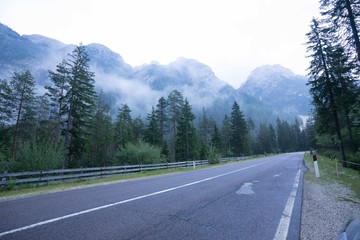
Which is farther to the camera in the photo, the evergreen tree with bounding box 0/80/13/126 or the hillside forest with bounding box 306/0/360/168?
the evergreen tree with bounding box 0/80/13/126

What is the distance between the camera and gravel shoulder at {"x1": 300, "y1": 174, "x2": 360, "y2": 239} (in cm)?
326

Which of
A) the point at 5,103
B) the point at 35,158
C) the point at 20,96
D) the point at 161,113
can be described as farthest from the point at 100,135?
the point at 35,158

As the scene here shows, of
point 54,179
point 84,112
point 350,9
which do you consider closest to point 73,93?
point 84,112

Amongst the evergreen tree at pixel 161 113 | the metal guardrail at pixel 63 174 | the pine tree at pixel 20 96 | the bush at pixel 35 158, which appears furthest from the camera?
the evergreen tree at pixel 161 113

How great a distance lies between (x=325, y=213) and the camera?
4305 mm

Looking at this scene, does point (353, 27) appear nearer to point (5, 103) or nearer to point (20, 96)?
point (20, 96)

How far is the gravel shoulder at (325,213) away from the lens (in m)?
3.26

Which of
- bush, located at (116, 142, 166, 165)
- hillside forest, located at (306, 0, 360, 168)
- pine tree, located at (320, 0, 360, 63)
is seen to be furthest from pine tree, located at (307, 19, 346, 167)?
bush, located at (116, 142, 166, 165)

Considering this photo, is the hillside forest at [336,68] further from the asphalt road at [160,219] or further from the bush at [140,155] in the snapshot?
the bush at [140,155]

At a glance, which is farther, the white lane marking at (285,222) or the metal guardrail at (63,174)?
the metal guardrail at (63,174)

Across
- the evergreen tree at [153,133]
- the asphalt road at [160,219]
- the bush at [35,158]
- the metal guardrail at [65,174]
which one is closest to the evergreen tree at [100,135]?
the evergreen tree at [153,133]

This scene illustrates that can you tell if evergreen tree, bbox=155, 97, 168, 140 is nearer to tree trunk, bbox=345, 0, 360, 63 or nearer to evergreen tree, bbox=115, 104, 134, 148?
evergreen tree, bbox=115, 104, 134, 148

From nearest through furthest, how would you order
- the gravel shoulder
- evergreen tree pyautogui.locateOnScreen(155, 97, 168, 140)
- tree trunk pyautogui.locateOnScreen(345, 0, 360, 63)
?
the gravel shoulder
tree trunk pyautogui.locateOnScreen(345, 0, 360, 63)
evergreen tree pyautogui.locateOnScreen(155, 97, 168, 140)

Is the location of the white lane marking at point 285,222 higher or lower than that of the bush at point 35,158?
lower
